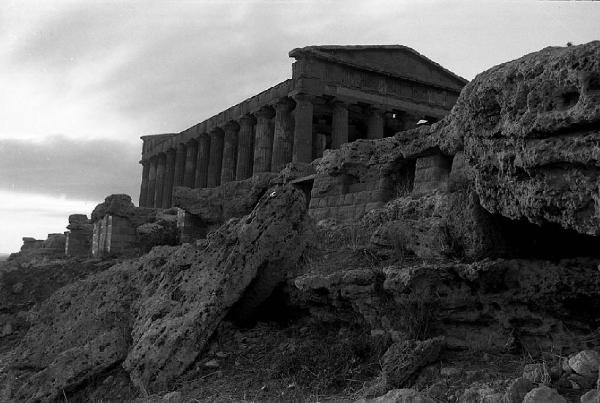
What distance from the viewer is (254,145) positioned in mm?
28109

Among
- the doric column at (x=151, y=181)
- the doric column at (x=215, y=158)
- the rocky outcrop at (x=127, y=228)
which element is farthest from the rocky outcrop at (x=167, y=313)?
the doric column at (x=151, y=181)

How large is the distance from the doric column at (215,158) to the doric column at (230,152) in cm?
128

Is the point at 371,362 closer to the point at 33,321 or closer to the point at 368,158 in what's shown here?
the point at 33,321

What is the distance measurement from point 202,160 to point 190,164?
166cm

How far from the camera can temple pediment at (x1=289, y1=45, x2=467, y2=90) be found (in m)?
24.8

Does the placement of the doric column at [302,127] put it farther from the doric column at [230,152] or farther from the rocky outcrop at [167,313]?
the rocky outcrop at [167,313]

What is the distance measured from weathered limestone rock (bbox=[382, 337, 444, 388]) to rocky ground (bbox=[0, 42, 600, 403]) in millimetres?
13

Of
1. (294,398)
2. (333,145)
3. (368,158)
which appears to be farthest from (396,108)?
(294,398)

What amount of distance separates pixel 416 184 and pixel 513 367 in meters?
5.55

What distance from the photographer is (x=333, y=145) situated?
25.4 metres

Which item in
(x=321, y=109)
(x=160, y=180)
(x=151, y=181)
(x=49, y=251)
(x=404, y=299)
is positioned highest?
(x=321, y=109)

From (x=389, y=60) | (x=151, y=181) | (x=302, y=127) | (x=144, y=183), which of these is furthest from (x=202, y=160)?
(x=389, y=60)

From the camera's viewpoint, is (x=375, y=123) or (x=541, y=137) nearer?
(x=541, y=137)

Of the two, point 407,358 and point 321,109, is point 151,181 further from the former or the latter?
point 407,358
